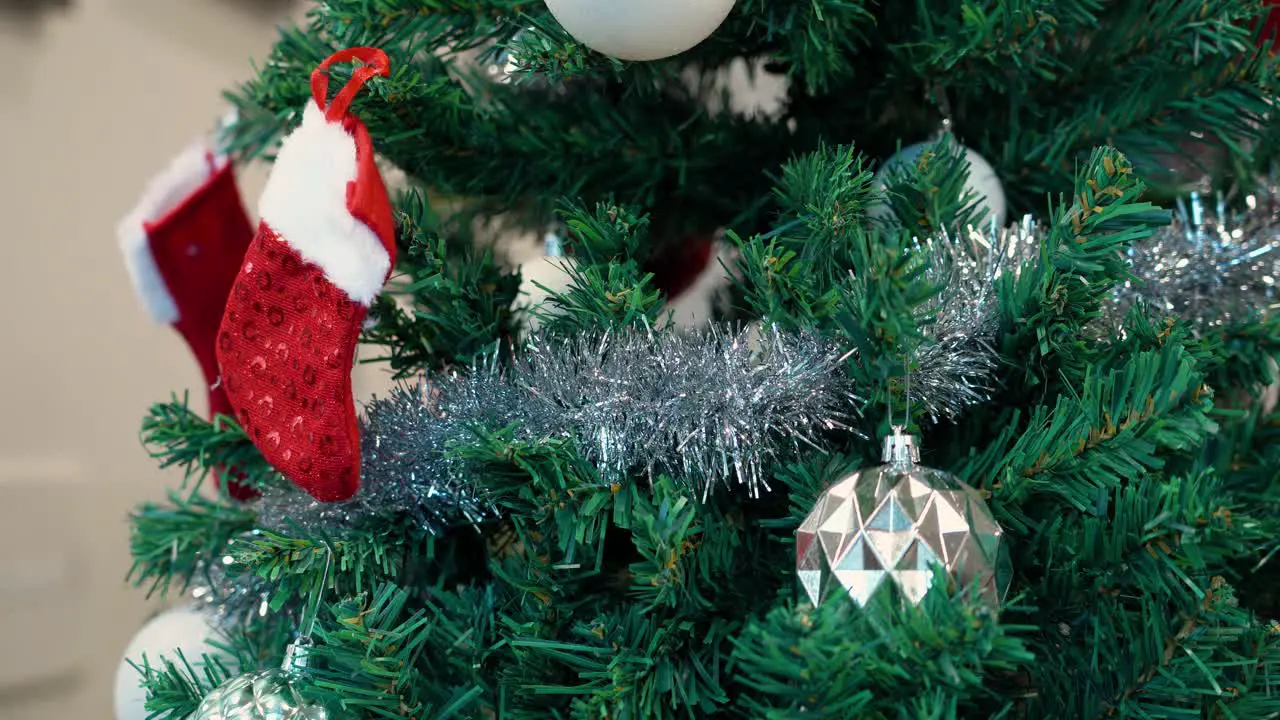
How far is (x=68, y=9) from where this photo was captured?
937 millimetres

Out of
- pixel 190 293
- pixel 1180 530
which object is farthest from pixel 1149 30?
pixel 190 293

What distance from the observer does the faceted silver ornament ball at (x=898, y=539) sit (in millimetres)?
303

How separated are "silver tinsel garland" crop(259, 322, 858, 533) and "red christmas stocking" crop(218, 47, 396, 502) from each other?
0.03m

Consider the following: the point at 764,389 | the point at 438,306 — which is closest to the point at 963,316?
the point at 764,389

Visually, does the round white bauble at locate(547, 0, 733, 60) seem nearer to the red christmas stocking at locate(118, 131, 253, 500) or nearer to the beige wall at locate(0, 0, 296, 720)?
the red christmas stocking at locate(118, 131, 253, 500)

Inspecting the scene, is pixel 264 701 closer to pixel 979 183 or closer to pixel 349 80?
pixel 349 80

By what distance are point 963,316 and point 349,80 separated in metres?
0.25

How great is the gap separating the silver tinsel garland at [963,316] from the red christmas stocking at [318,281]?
0.65 ft

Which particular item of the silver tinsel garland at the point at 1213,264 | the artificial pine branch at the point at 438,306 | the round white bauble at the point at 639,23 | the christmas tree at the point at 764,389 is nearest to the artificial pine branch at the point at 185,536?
the christmas tree at the point at 764,389

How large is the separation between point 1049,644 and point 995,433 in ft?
0.27

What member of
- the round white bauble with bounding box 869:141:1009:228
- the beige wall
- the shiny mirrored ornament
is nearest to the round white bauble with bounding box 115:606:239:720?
the shiny mirrored ornament

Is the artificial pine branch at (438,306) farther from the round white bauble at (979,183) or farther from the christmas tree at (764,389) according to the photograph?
A: the round white bauble at (979,183)

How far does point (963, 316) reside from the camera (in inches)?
14.2

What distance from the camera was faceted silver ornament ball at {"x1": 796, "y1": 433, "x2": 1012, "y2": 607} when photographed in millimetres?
303
